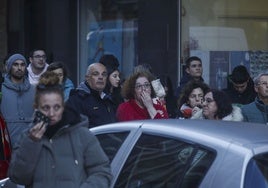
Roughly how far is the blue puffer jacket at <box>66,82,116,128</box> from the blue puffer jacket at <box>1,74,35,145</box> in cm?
110

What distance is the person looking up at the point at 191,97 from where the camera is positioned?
9009mm

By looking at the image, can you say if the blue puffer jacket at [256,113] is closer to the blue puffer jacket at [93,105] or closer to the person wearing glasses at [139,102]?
the person wearing glasses at [139,102]

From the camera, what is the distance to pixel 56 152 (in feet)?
16.1

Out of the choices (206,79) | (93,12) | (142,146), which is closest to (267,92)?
(142,146)

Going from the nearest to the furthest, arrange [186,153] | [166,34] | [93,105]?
[186,153] → [93,105] → [166,34]

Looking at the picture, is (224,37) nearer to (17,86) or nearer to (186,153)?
(17,86)

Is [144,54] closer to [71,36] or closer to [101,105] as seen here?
[71,36]

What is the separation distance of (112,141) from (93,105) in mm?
2754

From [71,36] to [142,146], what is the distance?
10008 mm

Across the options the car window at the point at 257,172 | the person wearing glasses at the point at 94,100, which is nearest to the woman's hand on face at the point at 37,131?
the car window at the point at 257,172

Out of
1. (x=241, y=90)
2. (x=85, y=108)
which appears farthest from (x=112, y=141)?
(x=241, y=90)

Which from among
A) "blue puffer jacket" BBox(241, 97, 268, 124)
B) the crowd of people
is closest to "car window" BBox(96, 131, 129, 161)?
the crowd of people

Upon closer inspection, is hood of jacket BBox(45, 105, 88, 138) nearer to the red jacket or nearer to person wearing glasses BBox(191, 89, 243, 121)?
person wearing glasses BBox(191, 89, 243, 121)

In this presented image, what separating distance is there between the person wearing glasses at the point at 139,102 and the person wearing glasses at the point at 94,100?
19 cm
